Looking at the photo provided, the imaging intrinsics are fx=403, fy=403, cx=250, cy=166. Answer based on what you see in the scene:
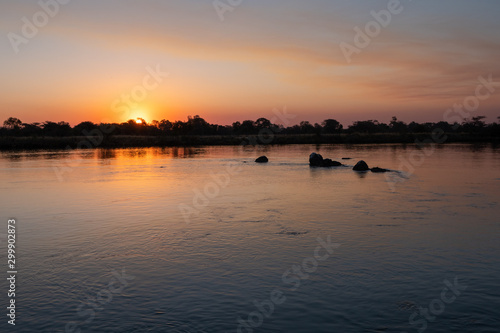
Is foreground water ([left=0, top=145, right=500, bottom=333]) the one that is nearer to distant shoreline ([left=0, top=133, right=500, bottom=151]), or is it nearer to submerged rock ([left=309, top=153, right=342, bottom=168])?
submerged rock ([left=309, top=153, right=342, bottom=168])

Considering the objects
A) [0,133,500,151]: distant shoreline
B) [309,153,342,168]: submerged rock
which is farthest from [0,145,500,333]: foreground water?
[0,133,500,151]: distant shoreline

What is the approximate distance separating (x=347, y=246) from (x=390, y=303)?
175 inches

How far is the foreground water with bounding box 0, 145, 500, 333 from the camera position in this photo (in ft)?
28.0

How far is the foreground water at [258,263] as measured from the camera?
336 inches

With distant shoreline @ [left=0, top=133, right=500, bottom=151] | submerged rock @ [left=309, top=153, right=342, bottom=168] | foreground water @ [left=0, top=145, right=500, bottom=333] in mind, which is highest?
distant shoreline @ [left=0, top=133, right=500, bottom=151]

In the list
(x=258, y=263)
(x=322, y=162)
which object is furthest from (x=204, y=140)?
(x=258, y=263)

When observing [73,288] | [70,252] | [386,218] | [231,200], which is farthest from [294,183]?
[73,288]

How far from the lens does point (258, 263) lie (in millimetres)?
11898

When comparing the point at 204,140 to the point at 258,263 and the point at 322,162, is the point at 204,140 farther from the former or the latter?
the point at 258,263

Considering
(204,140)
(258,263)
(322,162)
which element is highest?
(204,140)

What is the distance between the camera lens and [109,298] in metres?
9.50

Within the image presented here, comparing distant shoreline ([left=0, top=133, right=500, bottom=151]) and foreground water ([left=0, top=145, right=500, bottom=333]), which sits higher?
distant shoreline ([left=0, top=133, right=500, bottom=151])

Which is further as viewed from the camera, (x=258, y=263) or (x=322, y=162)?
(x=322, y=162)

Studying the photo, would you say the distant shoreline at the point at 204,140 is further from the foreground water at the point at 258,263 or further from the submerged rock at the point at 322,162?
the foreground water at the point at 258,263
